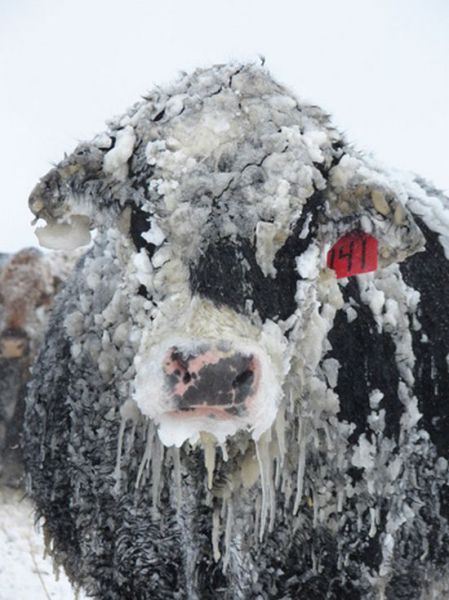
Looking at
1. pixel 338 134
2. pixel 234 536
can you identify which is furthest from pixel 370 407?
pixel 338 134

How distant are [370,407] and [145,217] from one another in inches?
45.8

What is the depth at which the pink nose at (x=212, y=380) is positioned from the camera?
3.32 metres

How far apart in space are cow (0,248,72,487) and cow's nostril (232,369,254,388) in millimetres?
6492

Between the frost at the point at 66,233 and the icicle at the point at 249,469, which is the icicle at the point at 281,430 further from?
the frost at the point at 66,233

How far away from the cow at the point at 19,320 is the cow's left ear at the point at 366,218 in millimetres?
6111

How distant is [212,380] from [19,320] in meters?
6.75

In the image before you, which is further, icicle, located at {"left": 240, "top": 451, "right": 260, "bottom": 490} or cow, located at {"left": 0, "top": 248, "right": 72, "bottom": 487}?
cow, located at {"left": 0, "top": 248, "right": 72, "bottom": 487}

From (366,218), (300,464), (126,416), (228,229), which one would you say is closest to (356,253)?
(366,218)

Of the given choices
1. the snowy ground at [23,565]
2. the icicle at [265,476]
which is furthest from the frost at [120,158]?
the snowy ground at [23,565]

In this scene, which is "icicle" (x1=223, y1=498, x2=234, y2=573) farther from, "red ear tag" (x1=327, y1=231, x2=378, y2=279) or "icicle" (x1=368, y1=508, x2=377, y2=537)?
"red ear tag" (x1=327, y1=231, x2=378, y2=279)

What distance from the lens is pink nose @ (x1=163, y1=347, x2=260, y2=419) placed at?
3.32 m

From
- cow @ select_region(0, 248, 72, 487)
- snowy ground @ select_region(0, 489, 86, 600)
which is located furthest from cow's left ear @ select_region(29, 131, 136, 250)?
cow @ select_region(0, 248, 72, 487)

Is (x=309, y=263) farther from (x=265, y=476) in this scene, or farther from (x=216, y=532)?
(x=216, y=532)

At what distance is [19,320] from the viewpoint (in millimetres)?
9828
